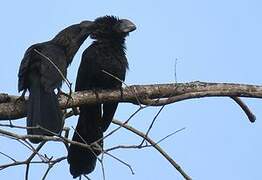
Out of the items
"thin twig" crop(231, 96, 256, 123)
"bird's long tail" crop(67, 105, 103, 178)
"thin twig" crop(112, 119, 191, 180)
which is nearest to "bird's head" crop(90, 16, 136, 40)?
"bird's long tail" crop(67, 105, 103, 178)

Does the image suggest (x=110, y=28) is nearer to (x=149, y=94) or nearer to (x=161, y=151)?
(x=149, y=94)

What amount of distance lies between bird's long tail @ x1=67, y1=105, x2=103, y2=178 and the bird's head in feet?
2.37

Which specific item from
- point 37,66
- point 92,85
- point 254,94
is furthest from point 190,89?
point 37,66

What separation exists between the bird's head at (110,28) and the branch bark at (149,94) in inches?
36.9

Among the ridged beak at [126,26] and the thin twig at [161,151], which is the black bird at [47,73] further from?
the thin twig at [161,151]

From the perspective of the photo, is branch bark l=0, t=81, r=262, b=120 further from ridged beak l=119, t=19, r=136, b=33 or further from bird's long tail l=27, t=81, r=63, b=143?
ridged beak l=119, t=19, r=136, b=33

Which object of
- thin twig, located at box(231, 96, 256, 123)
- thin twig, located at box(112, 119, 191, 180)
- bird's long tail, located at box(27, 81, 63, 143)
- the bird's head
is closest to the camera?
thin twig, located at box(112, 119, 191, 180)

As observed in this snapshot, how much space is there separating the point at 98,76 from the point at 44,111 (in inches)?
36.4

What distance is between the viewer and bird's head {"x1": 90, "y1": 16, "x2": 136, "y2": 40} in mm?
5898

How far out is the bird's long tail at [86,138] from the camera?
5500mm

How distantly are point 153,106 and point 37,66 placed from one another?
4.31ft

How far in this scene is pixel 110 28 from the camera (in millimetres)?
5938

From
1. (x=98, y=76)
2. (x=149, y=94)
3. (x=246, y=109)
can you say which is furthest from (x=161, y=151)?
(x=98, y=76)

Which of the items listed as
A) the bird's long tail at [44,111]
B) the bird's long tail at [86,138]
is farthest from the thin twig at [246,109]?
the bird's long tail at [44,111]
